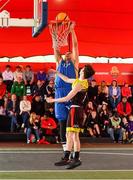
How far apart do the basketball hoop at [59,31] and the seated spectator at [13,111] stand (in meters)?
9.45

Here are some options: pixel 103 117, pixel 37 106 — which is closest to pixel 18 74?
pixel 37 106

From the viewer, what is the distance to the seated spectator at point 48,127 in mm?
19627

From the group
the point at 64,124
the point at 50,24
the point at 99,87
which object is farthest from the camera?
the point at 99,87

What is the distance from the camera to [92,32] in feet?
79.9

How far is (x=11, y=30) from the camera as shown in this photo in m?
23.9

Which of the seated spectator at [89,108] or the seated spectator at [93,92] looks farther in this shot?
the seated spectator at [93,92]

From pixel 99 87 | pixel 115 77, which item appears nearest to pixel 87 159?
pixel 99 87

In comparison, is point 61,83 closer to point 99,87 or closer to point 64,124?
point 64,124

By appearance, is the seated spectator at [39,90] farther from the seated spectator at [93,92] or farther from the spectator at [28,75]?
the seated spectator at [93,92]

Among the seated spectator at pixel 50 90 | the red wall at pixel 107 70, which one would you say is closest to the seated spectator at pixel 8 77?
the seated spectator at pixel 50 90

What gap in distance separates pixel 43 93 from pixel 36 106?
2.44ft

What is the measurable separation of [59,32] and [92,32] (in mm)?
13555

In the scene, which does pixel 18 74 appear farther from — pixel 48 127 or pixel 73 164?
pixel 73 164

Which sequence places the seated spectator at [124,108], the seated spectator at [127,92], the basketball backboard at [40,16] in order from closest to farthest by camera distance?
1. the basketball backboard at [40,16]
2. the seated spectator at [124,108]
3. the seated spectator at [127,92]
